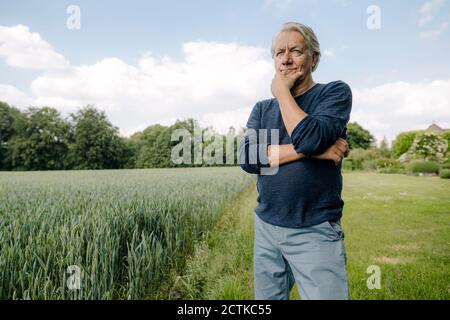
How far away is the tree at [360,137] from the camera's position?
129ft

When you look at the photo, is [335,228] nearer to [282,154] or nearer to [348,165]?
[282,154]

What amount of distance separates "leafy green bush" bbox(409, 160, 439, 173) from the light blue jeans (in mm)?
18891

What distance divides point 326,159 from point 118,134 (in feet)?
85.4

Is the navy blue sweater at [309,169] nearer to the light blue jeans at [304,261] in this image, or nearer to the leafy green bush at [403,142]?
the light blue jeans at [304,261]

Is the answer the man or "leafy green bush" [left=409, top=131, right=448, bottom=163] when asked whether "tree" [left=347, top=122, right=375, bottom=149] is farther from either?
the man

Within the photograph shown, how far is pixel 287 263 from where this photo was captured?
1502mm

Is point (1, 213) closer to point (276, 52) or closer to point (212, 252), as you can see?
point (212, 252)

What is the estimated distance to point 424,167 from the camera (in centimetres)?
1712

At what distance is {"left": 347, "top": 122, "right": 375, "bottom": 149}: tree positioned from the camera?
129ft

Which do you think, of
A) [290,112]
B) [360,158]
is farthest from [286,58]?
[360,158]

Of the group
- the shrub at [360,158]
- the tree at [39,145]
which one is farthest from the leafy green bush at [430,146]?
the tree at [39,145]

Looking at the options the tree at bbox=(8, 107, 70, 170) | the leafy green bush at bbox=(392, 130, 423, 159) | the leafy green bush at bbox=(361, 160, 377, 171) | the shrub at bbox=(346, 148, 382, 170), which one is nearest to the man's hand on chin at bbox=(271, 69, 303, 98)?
the leafy green bush at bbox=(361, 160, 377, 171)

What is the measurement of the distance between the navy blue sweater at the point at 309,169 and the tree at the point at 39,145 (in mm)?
27175
